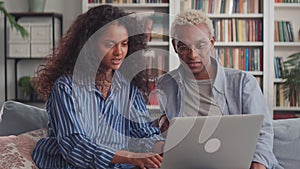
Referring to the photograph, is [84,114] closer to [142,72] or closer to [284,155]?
[142,72]

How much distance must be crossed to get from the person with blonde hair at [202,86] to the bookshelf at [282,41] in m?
2.58

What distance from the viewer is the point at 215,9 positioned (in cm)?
461

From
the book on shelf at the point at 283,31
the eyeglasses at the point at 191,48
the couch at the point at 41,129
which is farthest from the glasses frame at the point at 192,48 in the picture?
the book on shelf at the point at 283,31

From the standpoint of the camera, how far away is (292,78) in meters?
4.32

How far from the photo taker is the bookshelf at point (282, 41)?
454 cm

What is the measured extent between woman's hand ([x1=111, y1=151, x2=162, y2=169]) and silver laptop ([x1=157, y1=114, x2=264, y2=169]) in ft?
0.10

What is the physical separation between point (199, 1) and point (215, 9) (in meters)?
0.15

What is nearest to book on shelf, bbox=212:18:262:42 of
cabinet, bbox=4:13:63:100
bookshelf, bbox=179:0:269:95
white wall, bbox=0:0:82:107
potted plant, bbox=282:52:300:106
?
bookshelf, bbox=179:0:269:95

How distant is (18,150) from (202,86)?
0.74 m

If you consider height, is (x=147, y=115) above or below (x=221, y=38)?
below

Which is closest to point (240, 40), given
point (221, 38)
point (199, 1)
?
point (221, 38)

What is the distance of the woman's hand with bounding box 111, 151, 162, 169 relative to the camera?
62.9 inches

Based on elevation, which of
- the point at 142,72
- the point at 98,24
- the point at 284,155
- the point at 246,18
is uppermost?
the point at 246,18

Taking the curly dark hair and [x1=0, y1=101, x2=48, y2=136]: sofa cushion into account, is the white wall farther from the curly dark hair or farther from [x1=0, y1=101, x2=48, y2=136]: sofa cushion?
the curly dark hair
